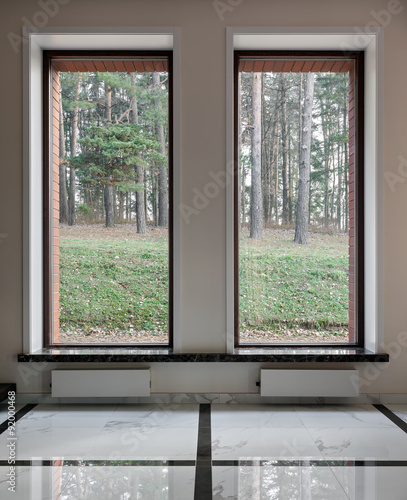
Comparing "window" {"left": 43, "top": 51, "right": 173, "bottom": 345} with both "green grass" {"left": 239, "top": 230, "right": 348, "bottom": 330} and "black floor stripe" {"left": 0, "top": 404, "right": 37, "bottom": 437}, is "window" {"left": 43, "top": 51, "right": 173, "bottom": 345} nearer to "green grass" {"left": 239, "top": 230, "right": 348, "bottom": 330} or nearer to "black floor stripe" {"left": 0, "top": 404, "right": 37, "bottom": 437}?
"black floor stripe" {"left": 0, "top": 404, "right": 37, "bottom": 437}

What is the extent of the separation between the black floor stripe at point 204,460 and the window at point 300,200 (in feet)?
2.79

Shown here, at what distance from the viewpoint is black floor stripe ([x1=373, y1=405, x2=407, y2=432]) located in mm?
3050

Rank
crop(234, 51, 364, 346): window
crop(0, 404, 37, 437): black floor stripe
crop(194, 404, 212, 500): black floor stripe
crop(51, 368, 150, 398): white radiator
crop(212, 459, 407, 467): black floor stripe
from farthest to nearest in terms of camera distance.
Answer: crop(234, 51, 364, 346): window → crop(51, 368, 150, 398): white radiator → crop(0, 404, 37, 437): black floor stripe → crop(212, 459, 407, 467): black floor stripe → crop(194, 404, 212, 500): black floor stripe

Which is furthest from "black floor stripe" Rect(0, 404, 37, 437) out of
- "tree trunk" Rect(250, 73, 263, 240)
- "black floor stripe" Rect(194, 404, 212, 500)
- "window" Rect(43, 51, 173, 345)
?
"tree trunk" Rect(250, 73, 263, 240)

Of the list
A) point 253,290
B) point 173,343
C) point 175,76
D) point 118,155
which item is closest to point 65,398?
point 173,343

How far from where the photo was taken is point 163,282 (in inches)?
149

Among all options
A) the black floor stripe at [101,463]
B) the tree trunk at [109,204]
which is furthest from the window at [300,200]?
the black floor stripe at [101,463]

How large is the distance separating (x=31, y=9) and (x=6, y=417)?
3.04m

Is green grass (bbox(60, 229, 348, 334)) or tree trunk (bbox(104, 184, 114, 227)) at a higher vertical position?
tree trunk (bbox(104, 184, 114, 227))

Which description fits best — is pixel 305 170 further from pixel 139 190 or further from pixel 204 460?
pixel 204 460

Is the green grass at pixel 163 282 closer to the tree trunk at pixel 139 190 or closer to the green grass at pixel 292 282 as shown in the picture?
the green grass at pixel 292 282

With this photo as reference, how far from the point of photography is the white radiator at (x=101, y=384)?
346 centimetres

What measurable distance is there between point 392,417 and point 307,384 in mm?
618

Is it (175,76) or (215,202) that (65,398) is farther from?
(175,76)
